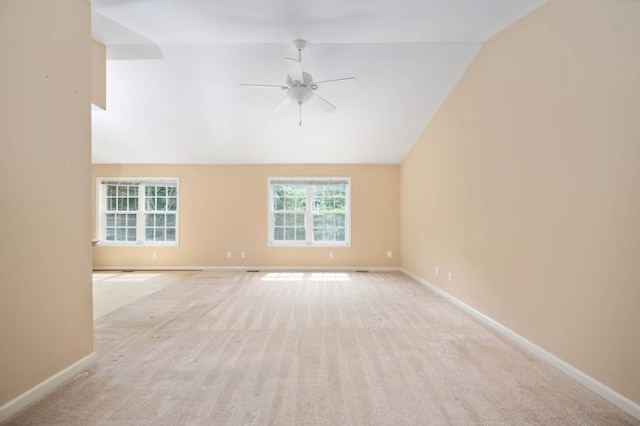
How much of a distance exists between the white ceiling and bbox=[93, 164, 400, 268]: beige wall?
12.8 inches

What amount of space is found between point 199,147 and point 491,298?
17.8 ft

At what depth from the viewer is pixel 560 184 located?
2.35m

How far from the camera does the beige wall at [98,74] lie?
326cm

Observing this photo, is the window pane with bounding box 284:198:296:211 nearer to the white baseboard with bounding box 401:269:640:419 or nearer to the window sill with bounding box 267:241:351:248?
the window sill with bounding box 267:241:351:248

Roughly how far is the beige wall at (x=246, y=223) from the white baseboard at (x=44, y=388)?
175 inches

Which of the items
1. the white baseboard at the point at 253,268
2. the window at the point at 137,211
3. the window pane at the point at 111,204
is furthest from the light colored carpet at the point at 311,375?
the window pane at the point at 111,204

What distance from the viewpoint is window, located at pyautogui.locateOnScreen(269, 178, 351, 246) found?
6.96 meters

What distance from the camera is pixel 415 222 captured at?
19.1 feet

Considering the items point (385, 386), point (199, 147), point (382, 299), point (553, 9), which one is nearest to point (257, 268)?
point (199, 147)

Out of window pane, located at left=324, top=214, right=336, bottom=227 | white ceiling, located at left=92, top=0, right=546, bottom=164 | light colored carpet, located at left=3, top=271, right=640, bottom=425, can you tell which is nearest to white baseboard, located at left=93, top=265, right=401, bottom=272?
window pane, located at left=324, top=214, right=336, bottom=227

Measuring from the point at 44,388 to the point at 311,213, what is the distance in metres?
5.32

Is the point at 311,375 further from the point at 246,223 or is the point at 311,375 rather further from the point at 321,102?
the point at 246,223

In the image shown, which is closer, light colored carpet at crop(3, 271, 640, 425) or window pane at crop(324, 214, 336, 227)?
light colored carpet at crop(3, 271, 640, 425)

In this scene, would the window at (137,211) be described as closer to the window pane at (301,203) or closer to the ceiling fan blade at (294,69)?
the window pane at (301,203)
